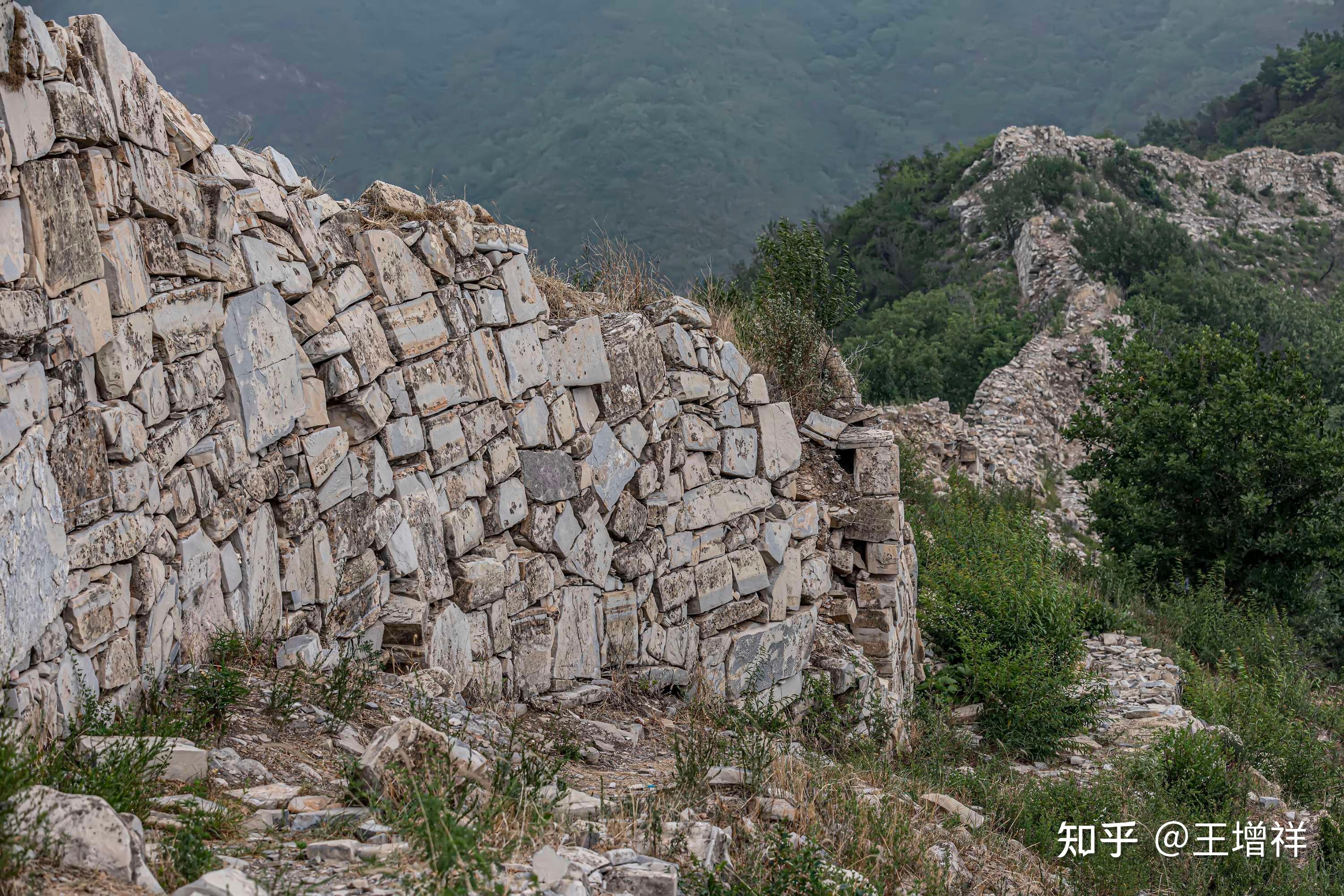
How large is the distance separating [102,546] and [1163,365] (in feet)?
43.7

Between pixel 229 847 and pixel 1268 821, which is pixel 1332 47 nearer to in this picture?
pixel 1268 821

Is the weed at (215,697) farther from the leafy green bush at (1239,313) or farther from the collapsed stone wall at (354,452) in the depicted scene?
the leafy green bush at (1239,313)

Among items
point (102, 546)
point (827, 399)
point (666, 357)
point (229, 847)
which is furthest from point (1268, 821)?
point (102, 546)

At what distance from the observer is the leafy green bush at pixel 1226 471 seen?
39.8ft

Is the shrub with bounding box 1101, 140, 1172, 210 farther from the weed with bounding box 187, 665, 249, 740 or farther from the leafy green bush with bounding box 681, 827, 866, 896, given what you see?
the weed with bounding box 187, 665, 249, 740

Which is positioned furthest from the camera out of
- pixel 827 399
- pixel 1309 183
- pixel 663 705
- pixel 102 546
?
pixel 1309 183

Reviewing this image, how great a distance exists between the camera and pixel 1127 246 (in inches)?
969

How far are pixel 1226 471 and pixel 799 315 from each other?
7.44 metres

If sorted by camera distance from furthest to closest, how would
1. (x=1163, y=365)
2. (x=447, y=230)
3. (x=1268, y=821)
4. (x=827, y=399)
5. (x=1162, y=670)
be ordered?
(x=1163, y=365) < (x=1162, y=670) < (x=827, y=399) < (x=1268, y=821) < (x=447, y=230)

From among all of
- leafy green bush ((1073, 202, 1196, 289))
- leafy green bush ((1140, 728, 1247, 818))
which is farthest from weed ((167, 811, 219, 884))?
leafy green bush ((1073, 202, 1196, 289))

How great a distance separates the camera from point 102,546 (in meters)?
3.66

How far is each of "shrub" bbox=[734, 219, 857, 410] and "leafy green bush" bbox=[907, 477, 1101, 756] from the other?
Result: 2.36 m

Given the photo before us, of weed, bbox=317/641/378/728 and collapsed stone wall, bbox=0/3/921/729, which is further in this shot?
weed, bbox=317/641/378/728

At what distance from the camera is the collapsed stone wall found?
11.6 feet
